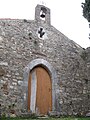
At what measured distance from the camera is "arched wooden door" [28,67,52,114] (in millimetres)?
10000

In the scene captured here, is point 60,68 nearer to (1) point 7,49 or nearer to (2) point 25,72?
(2) point 25,72

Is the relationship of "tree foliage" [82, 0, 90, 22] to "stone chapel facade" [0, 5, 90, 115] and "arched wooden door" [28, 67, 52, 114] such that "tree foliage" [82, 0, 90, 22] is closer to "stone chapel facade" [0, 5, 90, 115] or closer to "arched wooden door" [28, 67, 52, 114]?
"stone chapel facade" [0, 5, 90, 115]

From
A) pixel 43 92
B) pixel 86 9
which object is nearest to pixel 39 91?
pixel 43 92

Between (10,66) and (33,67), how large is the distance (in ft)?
3.93

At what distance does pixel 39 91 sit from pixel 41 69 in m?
1.07

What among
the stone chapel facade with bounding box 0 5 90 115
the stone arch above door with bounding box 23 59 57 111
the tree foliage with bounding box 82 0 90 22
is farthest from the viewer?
the tree foliage with bounding box 82 0 90 22

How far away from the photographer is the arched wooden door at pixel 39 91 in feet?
32.8

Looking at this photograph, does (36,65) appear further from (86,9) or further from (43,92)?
(86,9)

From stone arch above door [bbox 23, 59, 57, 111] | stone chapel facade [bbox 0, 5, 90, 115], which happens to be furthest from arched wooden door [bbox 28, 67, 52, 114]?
stone arch above door [bbox 23, 59, 57, 111]

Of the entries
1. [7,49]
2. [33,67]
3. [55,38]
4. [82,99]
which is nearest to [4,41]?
[7,49]

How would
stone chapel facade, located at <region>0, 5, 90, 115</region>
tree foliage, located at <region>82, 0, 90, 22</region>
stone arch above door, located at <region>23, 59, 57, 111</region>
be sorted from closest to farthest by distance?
stone chapel facade, located at <region>0, 5, 90, 115</region> → stone arch above door, located at <region>23, 59, 57, 111</region> → tree foliage, located at <region>82, 0, 90, 22</region>

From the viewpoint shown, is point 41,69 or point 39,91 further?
point 41,69

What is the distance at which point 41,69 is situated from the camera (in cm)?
1069

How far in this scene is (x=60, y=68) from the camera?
1099cm
